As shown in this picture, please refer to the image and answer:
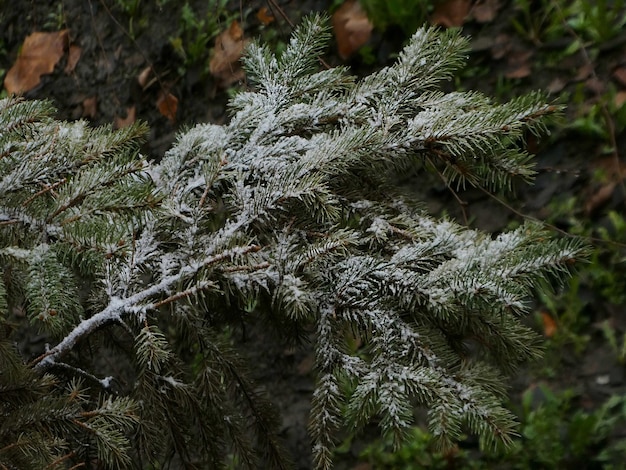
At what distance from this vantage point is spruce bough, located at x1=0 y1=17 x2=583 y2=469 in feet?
2.91

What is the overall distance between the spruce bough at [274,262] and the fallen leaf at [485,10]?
1536mm

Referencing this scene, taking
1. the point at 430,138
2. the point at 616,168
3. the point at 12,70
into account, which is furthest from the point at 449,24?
the point at 12,70

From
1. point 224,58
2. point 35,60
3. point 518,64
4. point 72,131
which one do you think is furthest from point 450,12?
point 35,60

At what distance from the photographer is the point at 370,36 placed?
261cm

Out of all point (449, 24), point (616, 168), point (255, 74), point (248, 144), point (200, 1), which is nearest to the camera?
point (248, 144)

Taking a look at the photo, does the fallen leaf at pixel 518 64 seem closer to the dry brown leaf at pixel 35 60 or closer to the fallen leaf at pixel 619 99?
the fallen leaf at pixel 619 99

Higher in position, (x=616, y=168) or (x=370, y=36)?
(x=370, y=36)

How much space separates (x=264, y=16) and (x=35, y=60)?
1192 millimetres

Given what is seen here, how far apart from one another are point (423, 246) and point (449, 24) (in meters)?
1.80

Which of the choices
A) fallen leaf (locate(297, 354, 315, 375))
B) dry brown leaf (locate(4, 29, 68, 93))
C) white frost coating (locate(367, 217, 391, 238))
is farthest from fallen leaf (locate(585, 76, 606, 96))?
dry brown leaf (locate(4, 29, 68, 93))

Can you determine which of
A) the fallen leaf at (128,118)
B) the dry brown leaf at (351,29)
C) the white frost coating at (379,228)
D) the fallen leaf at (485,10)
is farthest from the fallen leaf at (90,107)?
the white frost coating at (379,228)

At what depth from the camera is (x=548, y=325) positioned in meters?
2.25

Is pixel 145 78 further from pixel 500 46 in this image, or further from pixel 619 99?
pixel 619 99

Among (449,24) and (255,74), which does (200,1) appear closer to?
(449,24)
